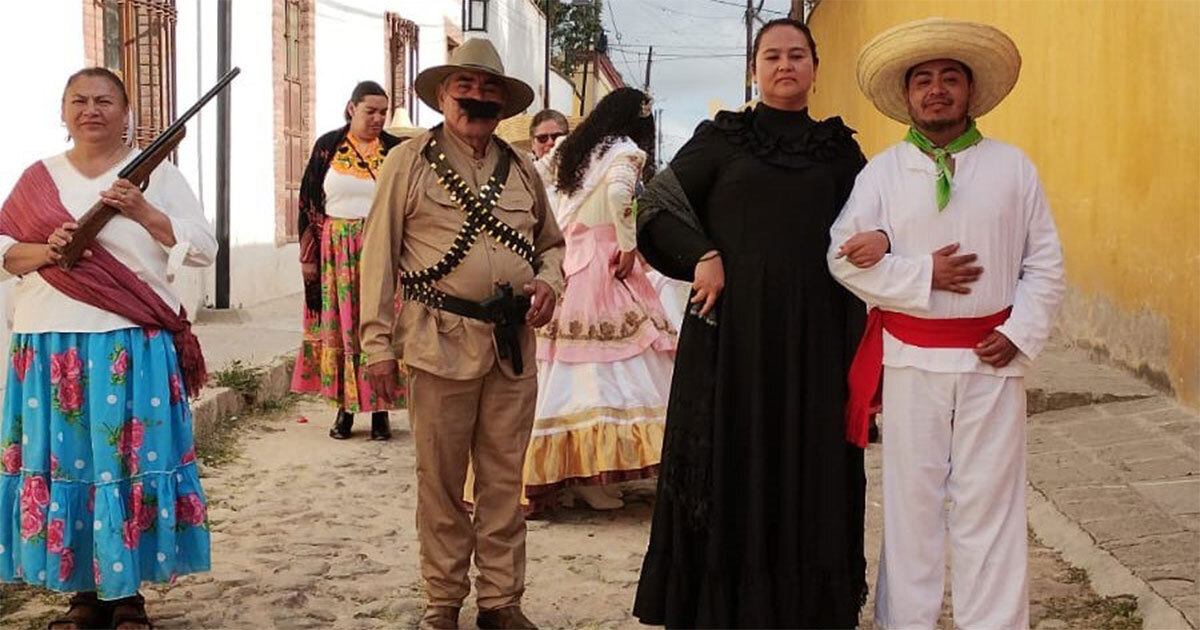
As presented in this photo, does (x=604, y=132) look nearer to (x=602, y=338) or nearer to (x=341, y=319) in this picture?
(x=602, y=338)

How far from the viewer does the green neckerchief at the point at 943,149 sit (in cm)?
351

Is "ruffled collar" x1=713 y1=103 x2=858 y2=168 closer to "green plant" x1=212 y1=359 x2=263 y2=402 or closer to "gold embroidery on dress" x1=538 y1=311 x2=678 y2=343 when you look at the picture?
"gold embroidery on dress" x1=538 y1=311 x2=678 y2=343

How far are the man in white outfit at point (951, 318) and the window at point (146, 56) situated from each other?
7496mm

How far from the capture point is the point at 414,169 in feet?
13.3

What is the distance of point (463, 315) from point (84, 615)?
1.59m

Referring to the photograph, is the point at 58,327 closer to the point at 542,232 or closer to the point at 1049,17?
the point at 542,232

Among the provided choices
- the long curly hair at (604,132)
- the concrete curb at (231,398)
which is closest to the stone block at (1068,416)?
the long curly hair at (604,132)

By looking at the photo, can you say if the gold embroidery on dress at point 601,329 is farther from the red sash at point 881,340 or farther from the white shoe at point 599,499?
the red sash at point 881,340

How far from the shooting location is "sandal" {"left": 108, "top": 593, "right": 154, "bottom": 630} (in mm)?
4176

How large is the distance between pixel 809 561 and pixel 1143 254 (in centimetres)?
435

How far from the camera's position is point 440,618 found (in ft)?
13.8

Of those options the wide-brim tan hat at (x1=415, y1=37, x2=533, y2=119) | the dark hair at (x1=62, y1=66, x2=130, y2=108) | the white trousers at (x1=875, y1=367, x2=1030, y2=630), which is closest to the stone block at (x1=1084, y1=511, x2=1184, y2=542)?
the white trousers at (x1=875, y1=367, x2=1030, y2=630)

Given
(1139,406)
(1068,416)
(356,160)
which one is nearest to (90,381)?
(356,160)

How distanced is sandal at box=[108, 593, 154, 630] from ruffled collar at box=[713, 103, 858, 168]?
2.44 metres
